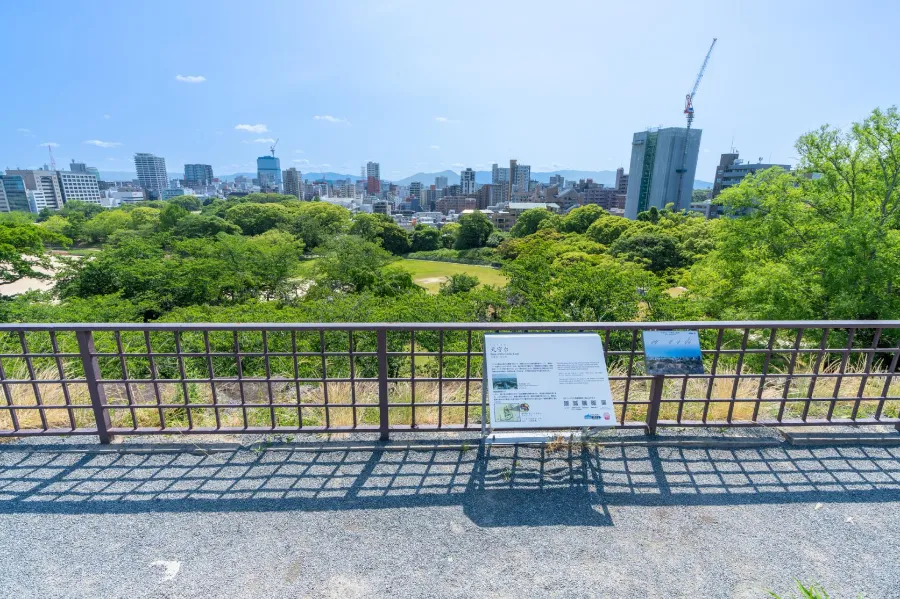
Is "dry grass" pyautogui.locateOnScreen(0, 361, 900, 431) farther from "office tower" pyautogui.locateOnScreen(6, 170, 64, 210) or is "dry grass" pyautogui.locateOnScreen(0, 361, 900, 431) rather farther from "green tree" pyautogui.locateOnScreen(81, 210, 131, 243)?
"office tower" pyautogui.locateOnScreen(6, 170, 64, 210)

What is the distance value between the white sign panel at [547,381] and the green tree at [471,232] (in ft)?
184

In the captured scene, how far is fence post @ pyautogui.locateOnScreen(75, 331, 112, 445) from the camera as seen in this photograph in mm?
3102

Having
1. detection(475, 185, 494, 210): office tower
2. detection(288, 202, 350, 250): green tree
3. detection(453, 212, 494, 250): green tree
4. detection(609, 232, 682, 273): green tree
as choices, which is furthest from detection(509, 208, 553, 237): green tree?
detection(475, 185, 494, 210): office tower

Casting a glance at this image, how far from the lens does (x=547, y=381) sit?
3037mm

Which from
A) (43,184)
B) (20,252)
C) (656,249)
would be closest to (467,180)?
(43,184)

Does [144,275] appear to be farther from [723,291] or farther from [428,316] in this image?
[723,291]

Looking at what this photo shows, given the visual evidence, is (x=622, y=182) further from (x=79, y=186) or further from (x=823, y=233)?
(x=79, y=186)

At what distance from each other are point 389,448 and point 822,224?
15.3 m

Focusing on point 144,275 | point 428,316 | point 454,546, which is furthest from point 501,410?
point 144,275

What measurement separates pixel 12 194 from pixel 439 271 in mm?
128187

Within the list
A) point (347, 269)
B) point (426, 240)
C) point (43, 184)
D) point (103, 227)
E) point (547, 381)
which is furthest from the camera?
point (43, 184)

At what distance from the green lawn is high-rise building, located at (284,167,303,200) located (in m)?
119

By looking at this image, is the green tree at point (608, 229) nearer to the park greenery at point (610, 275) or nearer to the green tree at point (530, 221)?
the green tree at point (530, 221)

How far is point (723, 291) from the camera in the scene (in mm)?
15328
